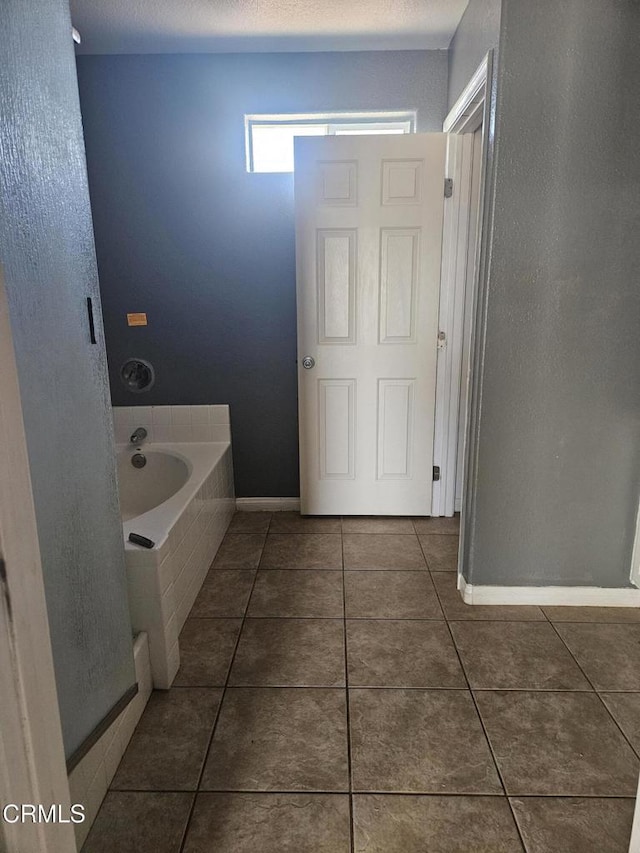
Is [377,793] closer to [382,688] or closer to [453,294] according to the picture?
[382,688]

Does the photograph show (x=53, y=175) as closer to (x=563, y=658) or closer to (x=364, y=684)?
(x=364, y=684)

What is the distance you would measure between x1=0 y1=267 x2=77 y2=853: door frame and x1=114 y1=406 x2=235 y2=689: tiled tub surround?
0.97 meters

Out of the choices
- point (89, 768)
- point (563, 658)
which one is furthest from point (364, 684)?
point (89, 768)

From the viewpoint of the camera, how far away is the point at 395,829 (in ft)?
4.28

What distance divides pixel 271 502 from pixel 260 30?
249cm

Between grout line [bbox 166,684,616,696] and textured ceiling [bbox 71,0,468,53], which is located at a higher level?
textured ceiling [bbox 71,0,468,53]

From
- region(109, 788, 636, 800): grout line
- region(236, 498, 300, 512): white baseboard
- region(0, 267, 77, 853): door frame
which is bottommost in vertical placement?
region(109, 788, 636, 800): grout line

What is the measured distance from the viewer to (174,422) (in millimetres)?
3188

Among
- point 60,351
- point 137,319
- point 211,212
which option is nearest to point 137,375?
point 137,319

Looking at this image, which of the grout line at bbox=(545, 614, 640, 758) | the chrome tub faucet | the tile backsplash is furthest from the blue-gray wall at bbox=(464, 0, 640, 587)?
the chrome tub faucet

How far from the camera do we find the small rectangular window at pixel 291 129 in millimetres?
2928

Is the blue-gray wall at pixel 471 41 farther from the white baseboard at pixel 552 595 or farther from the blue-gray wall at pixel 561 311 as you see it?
the white baseboard at pixel 552 595

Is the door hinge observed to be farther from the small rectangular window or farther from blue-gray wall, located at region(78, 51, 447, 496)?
the small rectangular window

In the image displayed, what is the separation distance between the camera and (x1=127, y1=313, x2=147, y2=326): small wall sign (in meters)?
3.06
